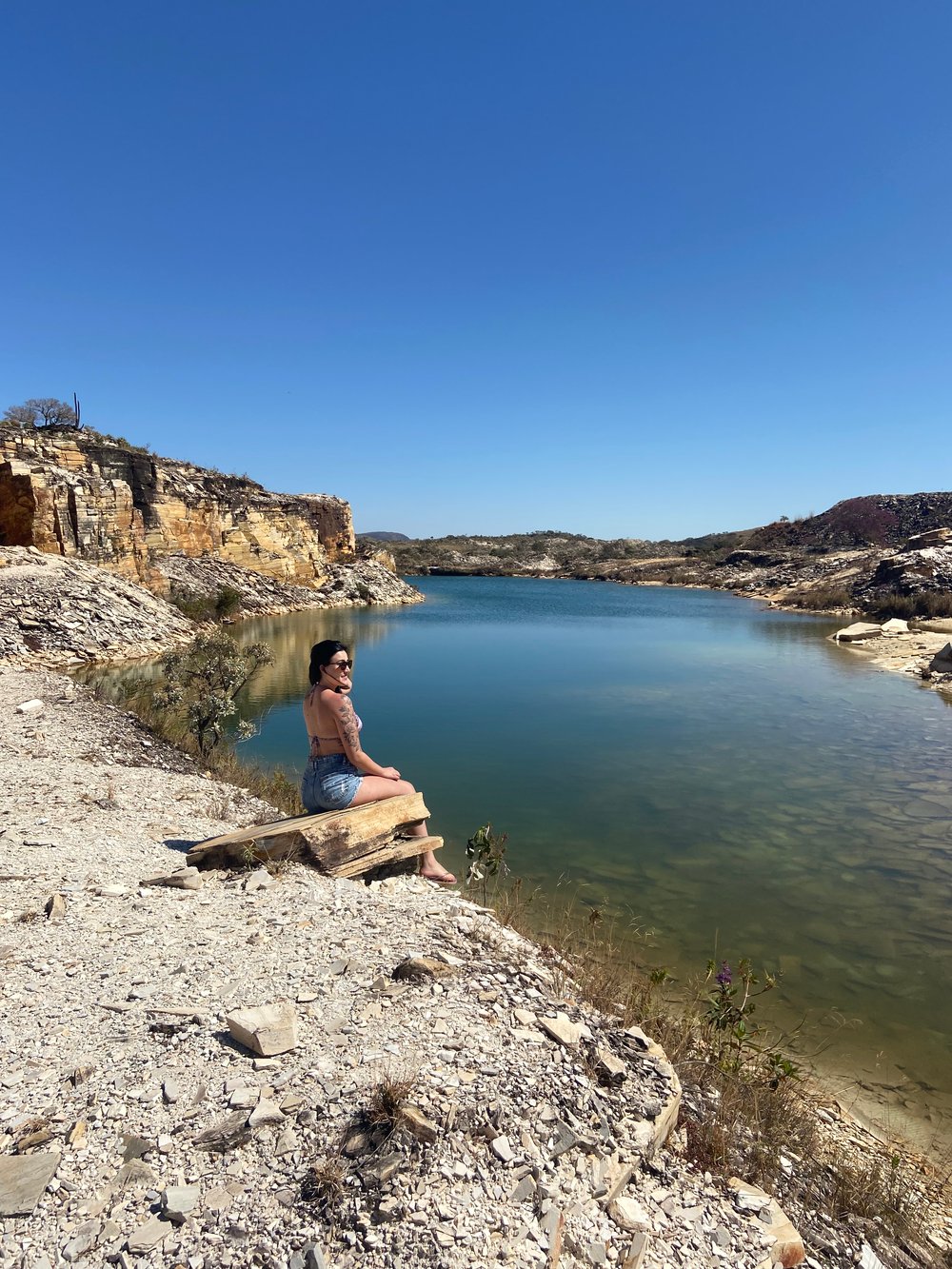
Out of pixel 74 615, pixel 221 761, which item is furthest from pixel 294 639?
pixel 221 761

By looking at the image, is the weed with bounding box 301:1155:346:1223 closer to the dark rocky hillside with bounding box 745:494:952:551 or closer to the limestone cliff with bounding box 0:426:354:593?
the limestone cliff with bounding box 0:426:354:593

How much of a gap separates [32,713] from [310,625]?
983 inches

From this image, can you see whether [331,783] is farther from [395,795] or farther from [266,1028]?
[266,1028]

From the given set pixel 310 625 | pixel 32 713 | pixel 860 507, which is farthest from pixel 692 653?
pixel 860 507

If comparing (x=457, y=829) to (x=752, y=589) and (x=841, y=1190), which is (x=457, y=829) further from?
(x=752, y=589)

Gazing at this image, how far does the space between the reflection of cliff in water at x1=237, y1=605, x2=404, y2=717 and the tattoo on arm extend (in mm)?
11257

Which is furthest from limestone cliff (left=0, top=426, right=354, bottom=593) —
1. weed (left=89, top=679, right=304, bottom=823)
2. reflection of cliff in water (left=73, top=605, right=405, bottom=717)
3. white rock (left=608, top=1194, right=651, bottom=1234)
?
white rock (left=608, top=1194, right=651, bottom=1234)

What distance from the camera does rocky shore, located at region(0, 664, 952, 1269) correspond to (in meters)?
2.54

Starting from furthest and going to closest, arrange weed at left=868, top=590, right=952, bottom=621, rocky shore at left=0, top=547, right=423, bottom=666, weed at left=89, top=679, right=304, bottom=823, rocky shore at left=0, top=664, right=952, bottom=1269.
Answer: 1. weed at left=868, top=590, right=952, bottom=621
2. rocky shore at left=0, top=547, right=423, bottom=666
3. weed at left=89, top=679, right=304, bottom=823
4. rocky shore at left=0, top=664, right=952, bottom=1269

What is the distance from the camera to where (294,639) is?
30.7m

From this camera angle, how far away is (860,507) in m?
77.4

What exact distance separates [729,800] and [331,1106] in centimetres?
942

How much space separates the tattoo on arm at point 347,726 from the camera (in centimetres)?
578

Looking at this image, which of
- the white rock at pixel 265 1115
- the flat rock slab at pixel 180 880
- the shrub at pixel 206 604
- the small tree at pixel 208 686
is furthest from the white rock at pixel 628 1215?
the shrub at pixel 206 604
